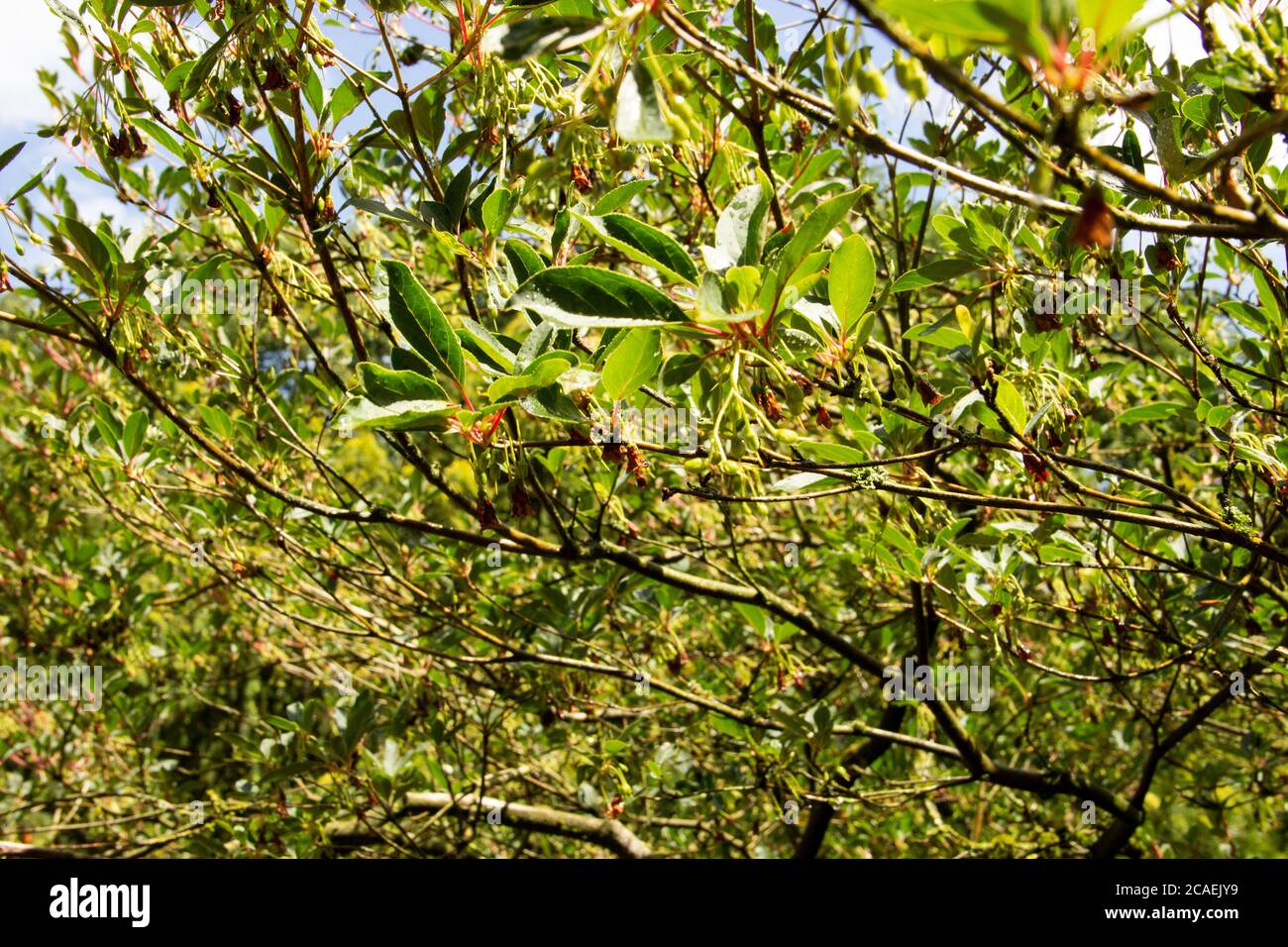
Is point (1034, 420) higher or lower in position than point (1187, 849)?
higher

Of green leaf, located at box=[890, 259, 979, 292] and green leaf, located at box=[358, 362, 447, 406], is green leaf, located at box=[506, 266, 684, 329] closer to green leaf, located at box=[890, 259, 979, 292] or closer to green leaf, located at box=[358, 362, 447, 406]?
green leaf, located at box=[358, 362, 447, 406]

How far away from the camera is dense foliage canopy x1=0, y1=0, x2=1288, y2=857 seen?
979 millimetres

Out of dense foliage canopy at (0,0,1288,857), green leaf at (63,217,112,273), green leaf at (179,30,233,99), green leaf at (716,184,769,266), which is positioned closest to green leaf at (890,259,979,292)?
dense foliage canopy at (0,0,1288,857)

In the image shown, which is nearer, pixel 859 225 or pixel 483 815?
pixel 859 225

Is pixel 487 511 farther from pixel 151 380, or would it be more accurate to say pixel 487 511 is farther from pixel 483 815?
pixel 483 815

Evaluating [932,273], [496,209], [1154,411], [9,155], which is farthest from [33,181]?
[1154,411]

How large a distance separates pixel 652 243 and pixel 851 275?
25 cm

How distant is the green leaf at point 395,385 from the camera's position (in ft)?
3.23

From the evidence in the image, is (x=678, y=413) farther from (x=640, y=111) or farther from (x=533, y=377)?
(x=640, y=111)

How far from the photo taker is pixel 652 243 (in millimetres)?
1018
